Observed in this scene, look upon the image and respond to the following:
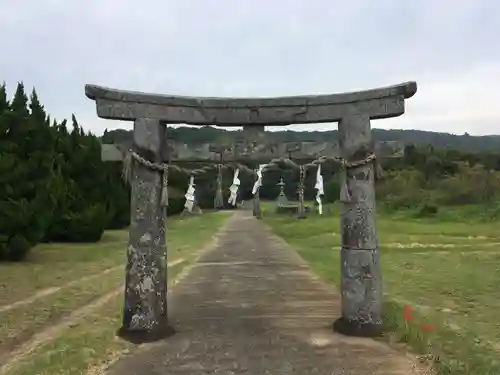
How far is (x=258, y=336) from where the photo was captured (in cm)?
790

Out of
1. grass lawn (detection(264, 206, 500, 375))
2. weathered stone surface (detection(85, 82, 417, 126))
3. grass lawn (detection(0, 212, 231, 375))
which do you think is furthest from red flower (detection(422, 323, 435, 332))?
grass lawn (detection(0, 212, 231, 375))

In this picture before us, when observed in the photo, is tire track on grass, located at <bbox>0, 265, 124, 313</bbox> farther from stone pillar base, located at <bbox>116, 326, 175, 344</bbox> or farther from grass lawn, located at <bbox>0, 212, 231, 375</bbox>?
stone pillar base, located at <bbox>116, 326, 175, 344</bbox>

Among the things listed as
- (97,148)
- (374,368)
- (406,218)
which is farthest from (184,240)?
(374,368)

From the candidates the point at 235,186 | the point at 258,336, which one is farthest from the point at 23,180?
the point at 258,336

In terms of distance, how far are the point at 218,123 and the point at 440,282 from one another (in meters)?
7.18

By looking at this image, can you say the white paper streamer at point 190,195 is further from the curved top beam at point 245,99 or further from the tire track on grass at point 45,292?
the tire track on grass at point 45,292

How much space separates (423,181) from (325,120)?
123 feet

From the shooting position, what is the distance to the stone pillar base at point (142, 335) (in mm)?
7652

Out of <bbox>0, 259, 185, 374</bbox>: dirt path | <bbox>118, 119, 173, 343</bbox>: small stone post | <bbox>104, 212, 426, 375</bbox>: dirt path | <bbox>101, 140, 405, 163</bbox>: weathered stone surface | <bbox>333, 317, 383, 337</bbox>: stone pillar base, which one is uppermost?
<bbox>101, 140, 405, 163</bbox>: weathered stone surface

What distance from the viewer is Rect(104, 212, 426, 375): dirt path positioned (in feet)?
21.2

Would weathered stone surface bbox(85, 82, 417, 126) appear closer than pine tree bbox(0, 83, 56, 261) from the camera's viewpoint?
Yes

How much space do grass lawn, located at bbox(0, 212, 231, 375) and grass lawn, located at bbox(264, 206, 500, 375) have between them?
3.98 m

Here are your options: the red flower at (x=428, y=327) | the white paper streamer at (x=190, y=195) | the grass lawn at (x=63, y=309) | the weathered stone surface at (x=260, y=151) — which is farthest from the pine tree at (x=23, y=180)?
the red flower at (x=428, y=327)

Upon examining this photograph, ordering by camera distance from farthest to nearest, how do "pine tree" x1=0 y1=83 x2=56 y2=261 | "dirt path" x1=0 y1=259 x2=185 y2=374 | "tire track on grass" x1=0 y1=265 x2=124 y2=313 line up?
"pine tree" x1=0 y1=83 x2=56 y2=261
"tire track on grass" x1=0 y1=265 x2=124 y2=313
"dirt path" x1=0 y1=259 x2=185 y2=374
